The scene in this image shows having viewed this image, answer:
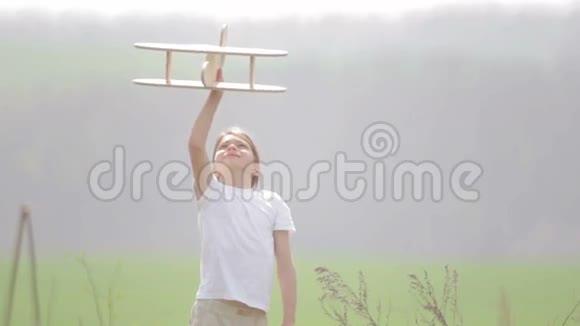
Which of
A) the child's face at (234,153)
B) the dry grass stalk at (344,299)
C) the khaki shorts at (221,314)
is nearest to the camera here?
the khaki shorts at (221,314)

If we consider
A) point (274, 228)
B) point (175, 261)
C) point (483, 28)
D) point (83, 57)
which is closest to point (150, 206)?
point (175, 261)

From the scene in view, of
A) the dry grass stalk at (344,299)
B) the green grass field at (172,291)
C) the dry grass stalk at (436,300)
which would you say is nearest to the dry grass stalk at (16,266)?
the green grass field at (172,291)

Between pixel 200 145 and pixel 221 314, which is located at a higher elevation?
pixel 200 145

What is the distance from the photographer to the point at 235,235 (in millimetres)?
2998

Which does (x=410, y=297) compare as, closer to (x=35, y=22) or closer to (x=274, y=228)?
(x=274, y=228)

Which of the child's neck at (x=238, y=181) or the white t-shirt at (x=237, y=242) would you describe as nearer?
the white t-shirt at (x=237, y=242)

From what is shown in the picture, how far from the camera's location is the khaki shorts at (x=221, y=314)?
9.71 ft

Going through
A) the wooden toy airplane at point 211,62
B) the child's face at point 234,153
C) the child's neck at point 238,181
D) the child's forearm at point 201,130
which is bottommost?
the child's neck at point 238,181

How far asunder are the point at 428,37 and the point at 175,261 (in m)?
0.94

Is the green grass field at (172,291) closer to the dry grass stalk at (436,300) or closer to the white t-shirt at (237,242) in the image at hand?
the dry grass stalk at (436,300)

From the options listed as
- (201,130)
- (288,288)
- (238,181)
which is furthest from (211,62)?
(288,288)

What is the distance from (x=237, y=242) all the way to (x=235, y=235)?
0.02m

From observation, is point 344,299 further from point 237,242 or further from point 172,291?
point 237,242

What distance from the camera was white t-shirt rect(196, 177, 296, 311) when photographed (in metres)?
2.97
